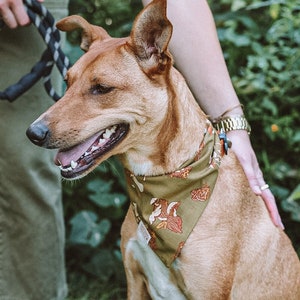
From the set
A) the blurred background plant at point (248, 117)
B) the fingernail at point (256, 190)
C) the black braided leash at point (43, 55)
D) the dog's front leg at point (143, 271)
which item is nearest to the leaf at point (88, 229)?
the blurred background plant at point (248, 117)

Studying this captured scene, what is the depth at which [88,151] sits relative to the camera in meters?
2.54

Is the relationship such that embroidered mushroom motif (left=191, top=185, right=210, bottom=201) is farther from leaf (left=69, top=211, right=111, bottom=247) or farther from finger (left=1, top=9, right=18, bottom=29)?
leaf (left=69, top=211, right=111, bottom=247)

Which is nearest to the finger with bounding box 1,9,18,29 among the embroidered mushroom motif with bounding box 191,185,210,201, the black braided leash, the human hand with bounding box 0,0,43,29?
the human hand with bounding box 0,0,43,29

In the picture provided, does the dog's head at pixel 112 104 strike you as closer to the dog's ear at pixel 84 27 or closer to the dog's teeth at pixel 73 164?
the dog's teeth at pixel 73 164

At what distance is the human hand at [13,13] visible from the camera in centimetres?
280

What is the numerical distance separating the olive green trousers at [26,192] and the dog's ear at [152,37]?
0.82 meters

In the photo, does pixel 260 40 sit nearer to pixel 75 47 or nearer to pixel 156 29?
pixel 75 47

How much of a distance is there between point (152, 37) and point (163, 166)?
0.55 meters

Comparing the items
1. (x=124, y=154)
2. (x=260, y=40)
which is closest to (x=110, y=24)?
(x=260, y=40)

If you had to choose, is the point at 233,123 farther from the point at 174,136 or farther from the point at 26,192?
the point at 26,192

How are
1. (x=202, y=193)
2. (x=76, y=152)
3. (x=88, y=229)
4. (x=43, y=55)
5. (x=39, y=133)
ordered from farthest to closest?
(x=88, y=229) < (x=43, y=55) < (x=202, y=193) < (x=76, y=152) < (x=39, y=133)

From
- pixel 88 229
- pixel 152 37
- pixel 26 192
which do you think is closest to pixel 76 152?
pixel 152 37

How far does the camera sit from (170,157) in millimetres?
2664

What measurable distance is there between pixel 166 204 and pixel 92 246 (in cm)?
159
